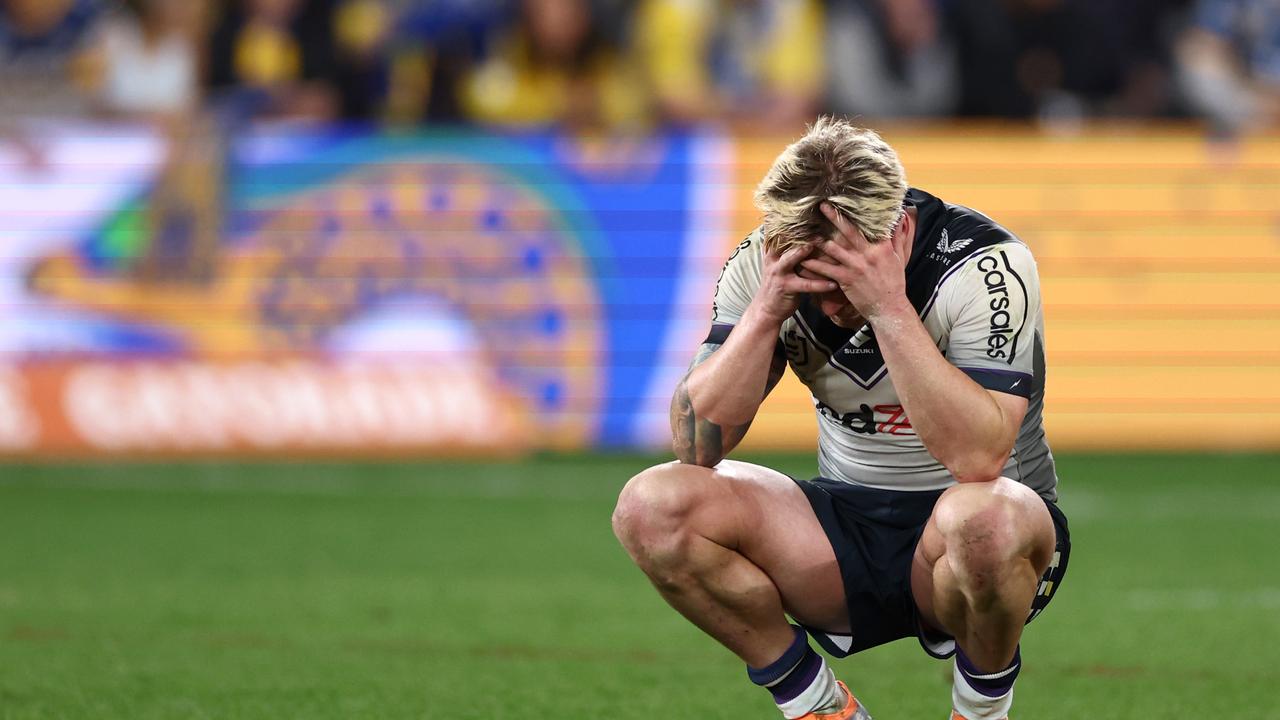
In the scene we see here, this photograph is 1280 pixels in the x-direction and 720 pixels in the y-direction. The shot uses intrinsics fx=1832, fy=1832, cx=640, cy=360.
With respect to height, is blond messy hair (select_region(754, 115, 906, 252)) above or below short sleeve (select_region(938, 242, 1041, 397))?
above

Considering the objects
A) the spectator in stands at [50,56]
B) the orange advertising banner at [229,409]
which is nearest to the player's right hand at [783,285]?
the orange advertising banner at [229,409]

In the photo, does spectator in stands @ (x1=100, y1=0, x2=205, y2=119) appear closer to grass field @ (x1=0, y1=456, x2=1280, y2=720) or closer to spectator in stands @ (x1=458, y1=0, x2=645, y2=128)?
spectator in stands @ (x1=458, y1=0, x2=645, y2=128)

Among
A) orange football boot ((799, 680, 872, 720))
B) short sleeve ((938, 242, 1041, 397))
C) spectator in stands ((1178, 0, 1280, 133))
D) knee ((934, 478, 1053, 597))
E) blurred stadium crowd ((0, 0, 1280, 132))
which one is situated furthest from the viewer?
spectator in stands ((1178, 0, 1280, 133))

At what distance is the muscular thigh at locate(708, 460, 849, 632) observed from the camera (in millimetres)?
4078

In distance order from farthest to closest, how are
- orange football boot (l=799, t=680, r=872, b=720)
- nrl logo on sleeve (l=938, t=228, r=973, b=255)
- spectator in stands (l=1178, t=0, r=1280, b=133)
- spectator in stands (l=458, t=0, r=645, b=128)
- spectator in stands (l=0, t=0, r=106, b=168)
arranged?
1. spectator in stands (l=1178, t=0, r=1280, b=133)
2. spectator in stands (l=458, t=0, r=645, b=128)
3. spectator in stands (l=0, t=0, r=106, b=168)
4. orange football boot (l=799, t=680, r=872, b=720)
5. nrl logo on sleeve (l=938, t=228, r=973, b=255)

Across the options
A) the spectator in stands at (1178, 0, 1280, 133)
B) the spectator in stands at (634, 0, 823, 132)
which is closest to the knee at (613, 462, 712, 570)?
the spectator in stands at (634, 0, 823, 132)

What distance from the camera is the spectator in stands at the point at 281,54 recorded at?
36.2 feet

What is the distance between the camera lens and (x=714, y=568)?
3996 millimetres

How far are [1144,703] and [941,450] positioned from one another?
4.46ft

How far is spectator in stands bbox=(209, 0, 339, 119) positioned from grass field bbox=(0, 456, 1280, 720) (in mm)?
2348

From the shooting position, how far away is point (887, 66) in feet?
36.5

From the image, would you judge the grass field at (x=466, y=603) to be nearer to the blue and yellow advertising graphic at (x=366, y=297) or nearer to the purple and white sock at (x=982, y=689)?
the blue and yellow advertising graphic at (x=366, y=297)

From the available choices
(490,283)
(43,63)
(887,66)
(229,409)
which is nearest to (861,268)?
(490,283)

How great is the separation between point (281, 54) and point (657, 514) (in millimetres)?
7949
